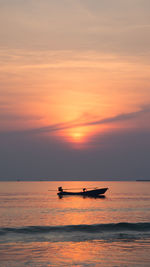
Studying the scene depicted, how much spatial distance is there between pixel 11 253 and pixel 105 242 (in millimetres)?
10685

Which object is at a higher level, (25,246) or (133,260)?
(25,246)

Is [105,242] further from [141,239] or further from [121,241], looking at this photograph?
[141,239]

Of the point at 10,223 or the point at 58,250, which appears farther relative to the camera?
the point at 10,223

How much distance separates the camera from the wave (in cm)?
4426

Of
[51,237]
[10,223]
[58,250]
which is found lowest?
[58,250]

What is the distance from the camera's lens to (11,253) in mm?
29828

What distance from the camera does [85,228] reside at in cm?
4725

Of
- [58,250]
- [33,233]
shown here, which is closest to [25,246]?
[58,250]

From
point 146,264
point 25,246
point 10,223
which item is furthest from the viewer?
point 10,223

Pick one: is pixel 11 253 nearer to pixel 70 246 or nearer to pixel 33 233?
pixel 70 246

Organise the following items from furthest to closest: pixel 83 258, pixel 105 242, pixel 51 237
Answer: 1. pixel 51 237
2. pixel 105 242
3. pixel 83 258

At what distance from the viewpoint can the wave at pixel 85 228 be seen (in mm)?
44256

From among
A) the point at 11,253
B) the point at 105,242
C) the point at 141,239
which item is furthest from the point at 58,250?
the point at 141,239

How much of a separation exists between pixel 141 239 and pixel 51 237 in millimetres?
9939
